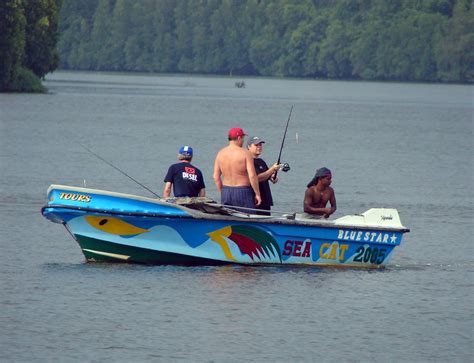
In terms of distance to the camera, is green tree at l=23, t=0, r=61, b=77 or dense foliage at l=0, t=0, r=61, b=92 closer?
dense foliage at l=0, t=0, r=61, b=92

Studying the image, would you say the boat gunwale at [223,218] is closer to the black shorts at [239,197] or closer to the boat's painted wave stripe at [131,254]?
the black shorts at [239,197]

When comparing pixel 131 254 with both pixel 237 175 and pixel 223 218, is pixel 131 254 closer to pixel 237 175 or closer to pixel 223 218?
pixel 223 218

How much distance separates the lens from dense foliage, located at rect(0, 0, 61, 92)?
289ft

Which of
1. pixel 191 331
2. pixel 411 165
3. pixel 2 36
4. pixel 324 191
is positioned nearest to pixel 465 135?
pixel 411 165

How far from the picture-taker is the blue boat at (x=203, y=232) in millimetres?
20453

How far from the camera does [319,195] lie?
71.8 ft

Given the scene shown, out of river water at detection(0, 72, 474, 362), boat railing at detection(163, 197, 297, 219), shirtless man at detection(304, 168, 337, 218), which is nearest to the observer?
river water at detection(0, 72, 474, 362)

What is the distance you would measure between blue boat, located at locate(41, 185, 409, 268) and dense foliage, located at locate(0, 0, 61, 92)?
67.8 metres

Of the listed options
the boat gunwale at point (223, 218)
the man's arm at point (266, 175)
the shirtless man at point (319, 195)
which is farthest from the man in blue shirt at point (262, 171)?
the shirtless man at point (319, 195)

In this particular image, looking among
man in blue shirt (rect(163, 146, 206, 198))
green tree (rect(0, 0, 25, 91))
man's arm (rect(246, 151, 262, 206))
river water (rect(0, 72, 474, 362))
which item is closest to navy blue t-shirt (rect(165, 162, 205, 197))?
man in blue shirt (rect(163, 146, 206, 198))

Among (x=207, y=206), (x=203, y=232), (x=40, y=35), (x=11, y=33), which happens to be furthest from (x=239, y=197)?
(x=40, y=35)

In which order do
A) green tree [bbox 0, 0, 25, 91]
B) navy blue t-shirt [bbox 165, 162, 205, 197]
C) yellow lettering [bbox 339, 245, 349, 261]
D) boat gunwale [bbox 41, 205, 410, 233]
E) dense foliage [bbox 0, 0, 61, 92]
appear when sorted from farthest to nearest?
dense foliage [bbox 0, 0, 61, 92]
green tree [bbox 0, 0, 25, 91]
yellow lettering [bbox 339, 245, 349, 261]
navy blue t-shirt [bbox 165, 162, 205, 197]
boat gunwale [bbox 41, 205, 410, 233]

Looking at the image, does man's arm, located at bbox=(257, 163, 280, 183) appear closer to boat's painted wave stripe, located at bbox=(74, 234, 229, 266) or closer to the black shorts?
the black shorts

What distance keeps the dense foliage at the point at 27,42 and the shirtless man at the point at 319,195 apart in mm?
67399
